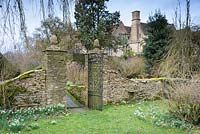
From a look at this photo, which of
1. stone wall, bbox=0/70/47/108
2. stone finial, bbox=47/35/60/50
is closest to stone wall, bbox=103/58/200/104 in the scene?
stone finial, bbox=47/35/60/50

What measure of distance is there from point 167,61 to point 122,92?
2969 millimetres

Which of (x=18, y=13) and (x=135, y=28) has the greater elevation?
(x=135, y=28)

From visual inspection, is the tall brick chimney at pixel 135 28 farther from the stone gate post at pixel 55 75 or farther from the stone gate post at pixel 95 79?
the stone gate post at pixel 55 75

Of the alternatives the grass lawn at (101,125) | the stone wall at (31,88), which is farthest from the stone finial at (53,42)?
the grass lawn at (101,125)

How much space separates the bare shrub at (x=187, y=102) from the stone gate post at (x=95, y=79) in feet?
12.6

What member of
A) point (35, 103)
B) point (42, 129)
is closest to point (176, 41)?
point (35, 103)

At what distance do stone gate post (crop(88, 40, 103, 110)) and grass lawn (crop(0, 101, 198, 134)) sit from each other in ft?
4.22

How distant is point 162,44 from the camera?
22.2m

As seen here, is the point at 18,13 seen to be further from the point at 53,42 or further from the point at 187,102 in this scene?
the point at 53,42

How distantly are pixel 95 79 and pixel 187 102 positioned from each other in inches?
194

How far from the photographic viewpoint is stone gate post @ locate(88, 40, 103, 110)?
12.7 metres

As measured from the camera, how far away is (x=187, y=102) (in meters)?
9.50

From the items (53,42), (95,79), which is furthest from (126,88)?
(53,42)

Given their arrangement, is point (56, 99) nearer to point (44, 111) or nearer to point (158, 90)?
point (44, 111)
